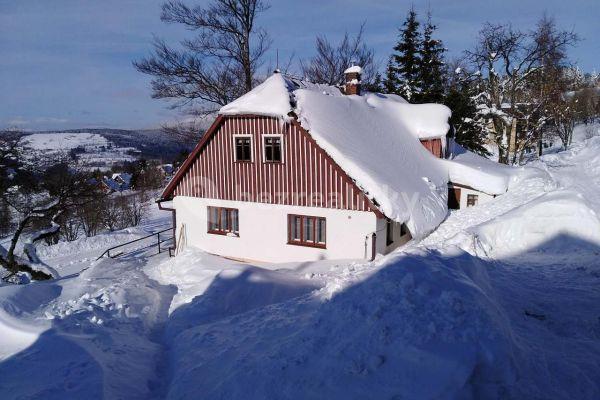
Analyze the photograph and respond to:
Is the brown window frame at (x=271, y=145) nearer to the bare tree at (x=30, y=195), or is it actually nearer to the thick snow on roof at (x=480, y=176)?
the thick snow on roof at (x=480, y=176)

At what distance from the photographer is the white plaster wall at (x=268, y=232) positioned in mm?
12516

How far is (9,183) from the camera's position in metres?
17.6

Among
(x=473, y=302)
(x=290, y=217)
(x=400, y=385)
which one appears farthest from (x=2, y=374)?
(x=290, y=217)

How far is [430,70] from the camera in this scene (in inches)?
1172

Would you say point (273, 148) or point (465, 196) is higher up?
point (273, 148)

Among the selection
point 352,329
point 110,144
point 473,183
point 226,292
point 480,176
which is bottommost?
point 226,292

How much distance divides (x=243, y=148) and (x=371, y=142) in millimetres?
5037

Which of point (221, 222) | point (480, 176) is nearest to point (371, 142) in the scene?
point (480, 176)

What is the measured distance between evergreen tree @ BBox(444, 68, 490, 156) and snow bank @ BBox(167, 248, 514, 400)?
27.2 meters

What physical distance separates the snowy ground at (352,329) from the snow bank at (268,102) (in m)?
5.93

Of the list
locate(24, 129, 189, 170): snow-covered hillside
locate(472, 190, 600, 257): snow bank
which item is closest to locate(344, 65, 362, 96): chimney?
locate(472, 190, 600, 257): snow bank

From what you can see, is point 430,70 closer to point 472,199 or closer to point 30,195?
point 472,199

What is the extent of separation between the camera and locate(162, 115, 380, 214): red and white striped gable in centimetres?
1266

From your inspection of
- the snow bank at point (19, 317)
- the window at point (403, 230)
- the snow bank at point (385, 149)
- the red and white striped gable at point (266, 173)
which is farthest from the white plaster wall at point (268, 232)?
the snow bank at point (19, 317)
